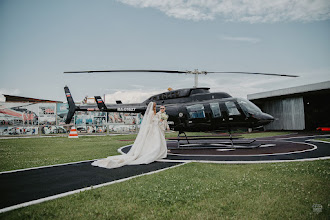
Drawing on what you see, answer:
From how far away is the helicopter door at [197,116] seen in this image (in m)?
12.0

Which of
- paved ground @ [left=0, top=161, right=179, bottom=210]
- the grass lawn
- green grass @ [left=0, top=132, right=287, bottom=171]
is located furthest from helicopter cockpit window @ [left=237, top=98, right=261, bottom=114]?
green grass @ [left=0, top=132, right=287, bottom=171]

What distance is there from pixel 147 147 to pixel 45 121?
28.4m

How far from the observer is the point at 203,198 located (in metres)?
4.11

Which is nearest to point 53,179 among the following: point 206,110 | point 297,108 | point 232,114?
point 206,110

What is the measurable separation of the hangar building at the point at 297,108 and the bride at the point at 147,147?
23221 millimetres

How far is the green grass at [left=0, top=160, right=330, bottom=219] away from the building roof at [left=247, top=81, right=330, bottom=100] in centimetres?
2128

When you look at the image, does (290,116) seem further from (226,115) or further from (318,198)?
(318,198)

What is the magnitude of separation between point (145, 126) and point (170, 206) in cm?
543

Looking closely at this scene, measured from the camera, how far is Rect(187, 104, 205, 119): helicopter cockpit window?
1198 cm

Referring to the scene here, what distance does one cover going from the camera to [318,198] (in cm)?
391

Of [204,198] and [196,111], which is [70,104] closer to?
[196,111]

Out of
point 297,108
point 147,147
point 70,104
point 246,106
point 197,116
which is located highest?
point 70,104

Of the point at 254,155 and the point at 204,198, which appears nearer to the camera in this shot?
the point at 204,198

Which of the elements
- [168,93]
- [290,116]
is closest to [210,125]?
[168,93]
